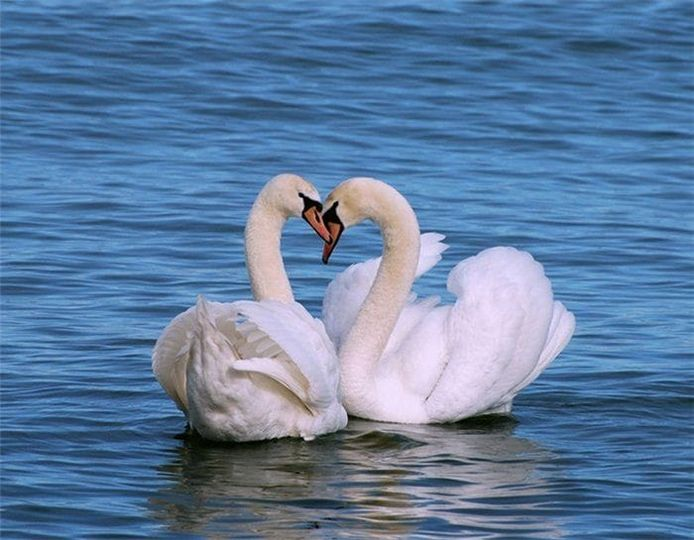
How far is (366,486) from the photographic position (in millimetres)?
6961

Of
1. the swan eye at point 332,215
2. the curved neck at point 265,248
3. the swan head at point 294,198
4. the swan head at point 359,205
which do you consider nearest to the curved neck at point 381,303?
the swan head at point 359,205

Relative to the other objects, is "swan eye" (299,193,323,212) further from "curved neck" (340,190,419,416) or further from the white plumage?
the white plumage

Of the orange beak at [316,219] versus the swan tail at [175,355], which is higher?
the orange beak at [316,219]

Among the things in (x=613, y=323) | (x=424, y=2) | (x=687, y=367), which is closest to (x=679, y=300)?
(x=613, y=323)

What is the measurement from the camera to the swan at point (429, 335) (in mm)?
8047

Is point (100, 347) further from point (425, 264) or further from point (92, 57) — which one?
point (92, 57)

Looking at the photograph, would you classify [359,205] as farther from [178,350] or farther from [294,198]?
[178,350]

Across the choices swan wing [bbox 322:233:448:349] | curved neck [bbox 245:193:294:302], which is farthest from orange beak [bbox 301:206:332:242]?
swan wing [bbox 322:233:448:349]

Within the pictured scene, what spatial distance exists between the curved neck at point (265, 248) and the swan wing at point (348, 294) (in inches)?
23.8

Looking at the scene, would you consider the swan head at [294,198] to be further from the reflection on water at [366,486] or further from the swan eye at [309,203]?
the reflection on water at [366,486]

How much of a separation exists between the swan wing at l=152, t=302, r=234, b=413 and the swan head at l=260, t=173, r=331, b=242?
97 centimetres

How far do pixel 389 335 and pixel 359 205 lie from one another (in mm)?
625

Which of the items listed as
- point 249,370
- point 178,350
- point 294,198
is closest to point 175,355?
point 178,350

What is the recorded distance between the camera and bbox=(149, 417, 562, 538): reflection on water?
6449 millimetres
